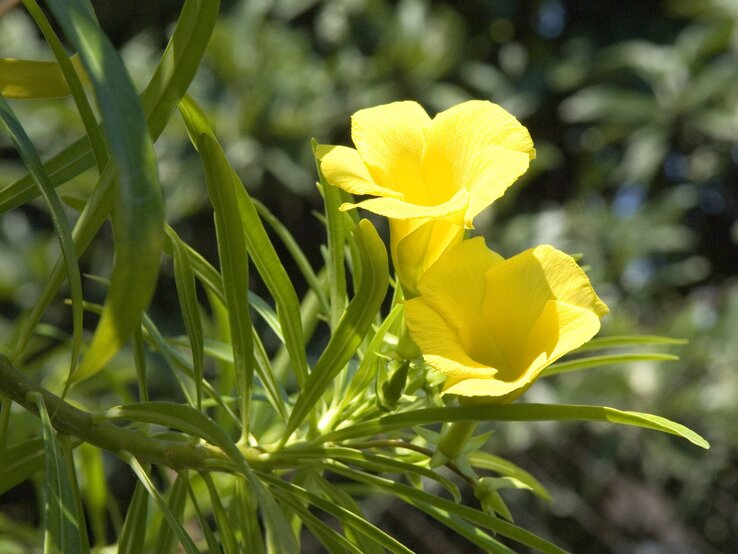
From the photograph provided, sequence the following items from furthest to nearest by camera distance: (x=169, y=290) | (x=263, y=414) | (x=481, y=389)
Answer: (x=169, y=290), (x=263, y=414), (x=481, y=389)

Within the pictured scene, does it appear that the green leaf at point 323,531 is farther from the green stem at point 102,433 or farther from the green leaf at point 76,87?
the green leaf at point 76,87

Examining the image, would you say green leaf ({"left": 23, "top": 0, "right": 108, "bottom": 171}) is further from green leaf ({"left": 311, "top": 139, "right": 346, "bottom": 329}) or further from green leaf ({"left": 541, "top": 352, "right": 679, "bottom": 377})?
green leaf ({"left": 541, "top": 352, "right": 679, "bottom": 377})

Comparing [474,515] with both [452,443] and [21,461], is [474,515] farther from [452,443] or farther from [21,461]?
[21,461]

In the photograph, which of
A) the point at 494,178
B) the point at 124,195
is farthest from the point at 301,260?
the point at 124,195

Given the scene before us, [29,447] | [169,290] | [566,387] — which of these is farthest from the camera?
[169,290]

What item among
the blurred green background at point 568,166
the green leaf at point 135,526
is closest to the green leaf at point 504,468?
the green leaf at point 135,526

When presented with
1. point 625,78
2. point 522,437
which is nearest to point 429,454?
point 522,437

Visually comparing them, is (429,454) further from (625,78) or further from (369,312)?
(625,78)
